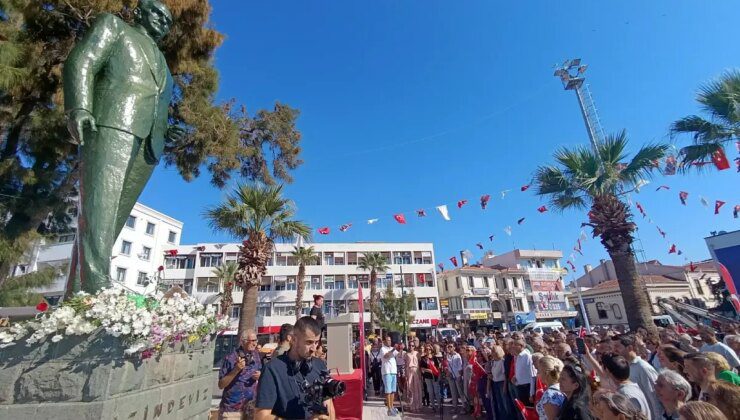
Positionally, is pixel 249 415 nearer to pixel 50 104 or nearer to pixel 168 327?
pixel 168 327

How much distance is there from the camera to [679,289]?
131 feet

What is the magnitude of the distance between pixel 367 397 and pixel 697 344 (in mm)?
9015

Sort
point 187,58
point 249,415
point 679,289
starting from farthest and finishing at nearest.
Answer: point 679,289 → point 187,58 → point 249,415

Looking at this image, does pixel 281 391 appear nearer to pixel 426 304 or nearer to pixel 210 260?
pixel 426 304

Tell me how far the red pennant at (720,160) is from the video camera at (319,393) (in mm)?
14739

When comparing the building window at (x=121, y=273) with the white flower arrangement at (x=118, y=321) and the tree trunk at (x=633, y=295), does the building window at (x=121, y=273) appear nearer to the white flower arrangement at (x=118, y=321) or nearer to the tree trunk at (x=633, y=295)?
the white flower arrangement at (x=118, y=321)

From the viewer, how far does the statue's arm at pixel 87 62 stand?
10.2ft

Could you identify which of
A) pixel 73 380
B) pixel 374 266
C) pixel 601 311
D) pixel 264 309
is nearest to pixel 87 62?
pixel 73 380

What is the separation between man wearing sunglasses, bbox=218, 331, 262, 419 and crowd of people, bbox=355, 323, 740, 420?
3.27 metres

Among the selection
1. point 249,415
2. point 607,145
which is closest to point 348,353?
point 249,415

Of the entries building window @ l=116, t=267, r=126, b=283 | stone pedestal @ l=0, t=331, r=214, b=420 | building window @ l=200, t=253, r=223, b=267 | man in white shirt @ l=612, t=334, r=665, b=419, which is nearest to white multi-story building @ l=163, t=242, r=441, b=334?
building window @ l=200, t=253, r=223, b=267

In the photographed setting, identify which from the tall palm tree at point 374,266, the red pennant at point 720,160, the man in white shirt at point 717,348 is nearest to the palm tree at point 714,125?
the red pennant at point 720,160

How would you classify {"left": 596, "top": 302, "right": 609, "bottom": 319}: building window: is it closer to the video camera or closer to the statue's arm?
the video camera

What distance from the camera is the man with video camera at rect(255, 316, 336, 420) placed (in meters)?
2.30
